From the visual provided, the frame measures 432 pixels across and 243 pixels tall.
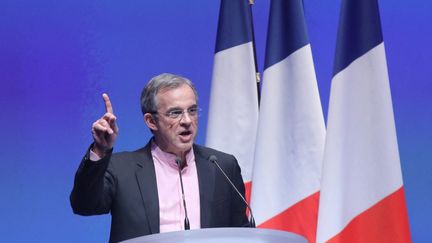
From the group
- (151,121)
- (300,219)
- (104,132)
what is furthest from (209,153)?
(300,219)

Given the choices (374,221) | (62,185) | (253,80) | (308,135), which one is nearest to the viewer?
(374,221)

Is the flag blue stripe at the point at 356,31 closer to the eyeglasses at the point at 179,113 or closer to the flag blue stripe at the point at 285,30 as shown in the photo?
the flag blue stripe at the point at 285,30

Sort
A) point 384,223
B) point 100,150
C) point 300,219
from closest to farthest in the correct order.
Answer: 1. point 100,150
2. point 384,223
3. point 300,219

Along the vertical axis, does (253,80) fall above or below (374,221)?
above

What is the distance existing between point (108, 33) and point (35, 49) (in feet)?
1.31

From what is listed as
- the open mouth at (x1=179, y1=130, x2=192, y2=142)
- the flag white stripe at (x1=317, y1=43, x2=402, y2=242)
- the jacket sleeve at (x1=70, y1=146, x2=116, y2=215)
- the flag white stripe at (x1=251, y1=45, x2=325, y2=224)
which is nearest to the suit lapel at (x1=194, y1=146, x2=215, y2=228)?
the open mouth at (x1=179, y1=130, x2=192, y2=142)

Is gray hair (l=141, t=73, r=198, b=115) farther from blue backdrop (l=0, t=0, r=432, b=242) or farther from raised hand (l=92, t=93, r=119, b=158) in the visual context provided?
blue backdrop (l=0, t=0, r=432, b=242)

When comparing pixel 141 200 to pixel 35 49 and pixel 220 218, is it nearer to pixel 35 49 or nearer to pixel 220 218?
pixel 220 218

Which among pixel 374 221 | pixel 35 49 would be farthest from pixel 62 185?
pixel 374 221

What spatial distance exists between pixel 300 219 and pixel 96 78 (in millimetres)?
1401

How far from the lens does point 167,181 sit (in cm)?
251

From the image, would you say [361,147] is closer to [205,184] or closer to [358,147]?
[358,147]

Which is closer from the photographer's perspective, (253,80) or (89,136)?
(253,80)

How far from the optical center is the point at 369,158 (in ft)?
9.24
